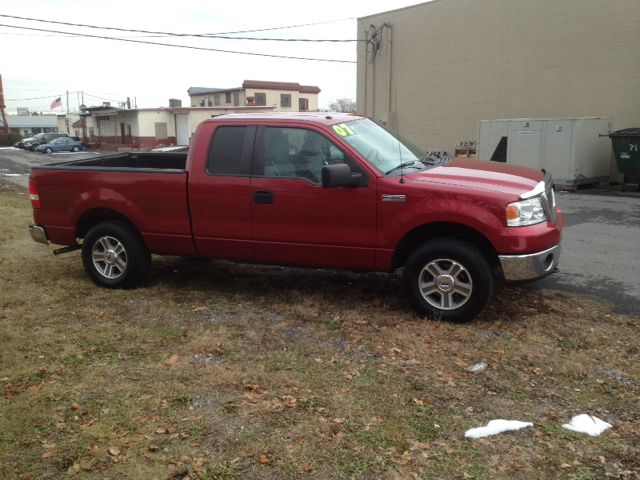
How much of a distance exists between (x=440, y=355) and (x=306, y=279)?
267 cm

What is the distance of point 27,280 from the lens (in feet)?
23.1

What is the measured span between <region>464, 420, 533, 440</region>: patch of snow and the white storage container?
1342 cm

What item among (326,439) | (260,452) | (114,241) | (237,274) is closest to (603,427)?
(326,439)

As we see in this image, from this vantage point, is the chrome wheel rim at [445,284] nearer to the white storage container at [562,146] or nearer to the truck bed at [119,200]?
the truck bed at [119,200]

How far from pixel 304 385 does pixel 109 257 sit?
3.49m

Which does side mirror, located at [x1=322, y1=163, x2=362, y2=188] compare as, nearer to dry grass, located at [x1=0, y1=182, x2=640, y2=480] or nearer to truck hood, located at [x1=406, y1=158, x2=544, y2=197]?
truck hood, located at [x1=406, y1=158, x2=544, y2=197]

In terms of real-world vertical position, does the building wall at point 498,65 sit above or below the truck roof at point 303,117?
above

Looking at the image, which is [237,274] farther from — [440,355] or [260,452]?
[260,452]

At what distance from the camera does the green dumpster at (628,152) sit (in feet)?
47.6

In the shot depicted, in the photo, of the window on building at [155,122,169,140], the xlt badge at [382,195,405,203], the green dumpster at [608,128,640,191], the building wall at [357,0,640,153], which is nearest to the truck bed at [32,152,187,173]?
the xlt badge at [382,195,405,203]

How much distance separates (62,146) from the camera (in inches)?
1891

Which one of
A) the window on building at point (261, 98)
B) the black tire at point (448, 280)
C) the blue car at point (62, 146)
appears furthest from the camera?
the window on building at point (261, 98)

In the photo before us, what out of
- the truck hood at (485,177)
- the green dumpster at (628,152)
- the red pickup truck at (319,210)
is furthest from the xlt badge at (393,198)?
the green dumpster at (628,152)

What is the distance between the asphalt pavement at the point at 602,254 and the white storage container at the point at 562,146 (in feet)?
8.42
